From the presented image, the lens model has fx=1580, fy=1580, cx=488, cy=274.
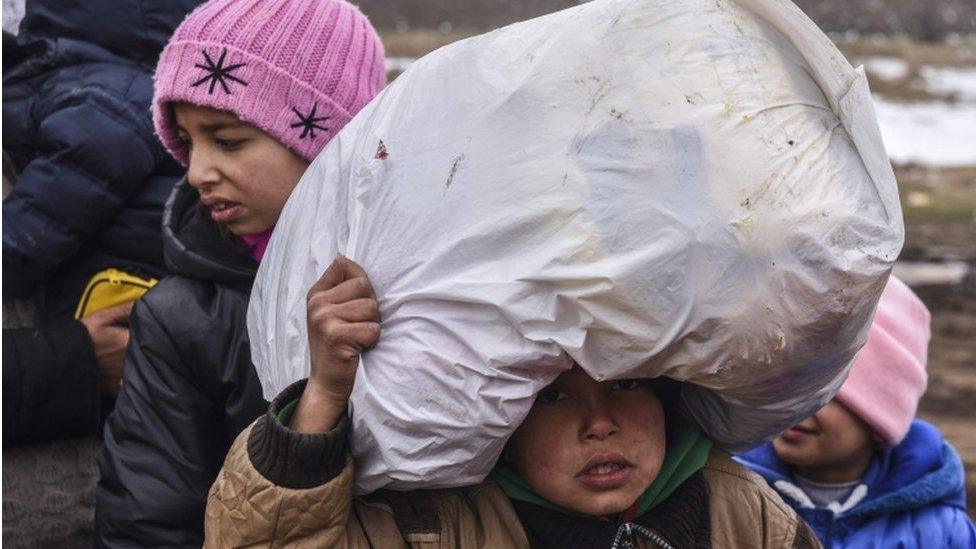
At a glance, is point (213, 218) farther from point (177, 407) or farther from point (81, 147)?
point (81, 147)

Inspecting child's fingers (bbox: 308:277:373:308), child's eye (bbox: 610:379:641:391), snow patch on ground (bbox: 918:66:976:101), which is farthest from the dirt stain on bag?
snow patch on ground (bbox: 918:66:976:101)

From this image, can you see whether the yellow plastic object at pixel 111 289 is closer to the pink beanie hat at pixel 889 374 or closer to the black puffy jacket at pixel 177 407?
the black puffy jacket at pixel 177 407

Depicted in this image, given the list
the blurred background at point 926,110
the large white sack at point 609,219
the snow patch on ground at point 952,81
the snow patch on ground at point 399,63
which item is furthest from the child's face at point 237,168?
the snow patch on ground at point 952,81

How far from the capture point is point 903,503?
12.1 feet

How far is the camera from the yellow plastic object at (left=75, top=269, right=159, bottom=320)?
10.7ft

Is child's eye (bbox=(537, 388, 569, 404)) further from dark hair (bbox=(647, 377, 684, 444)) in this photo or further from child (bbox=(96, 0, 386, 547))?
child (bbox=(96, 0, 386, 547))

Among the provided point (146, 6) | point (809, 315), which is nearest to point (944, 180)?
point (146, 6)

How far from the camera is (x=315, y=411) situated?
2172 mm

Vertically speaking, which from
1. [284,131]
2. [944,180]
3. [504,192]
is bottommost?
[944,180]

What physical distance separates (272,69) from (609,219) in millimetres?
1061

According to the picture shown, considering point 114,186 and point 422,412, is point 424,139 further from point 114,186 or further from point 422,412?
point 114,186

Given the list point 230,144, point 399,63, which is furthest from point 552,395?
point 399,63

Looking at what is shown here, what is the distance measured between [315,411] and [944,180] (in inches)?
399

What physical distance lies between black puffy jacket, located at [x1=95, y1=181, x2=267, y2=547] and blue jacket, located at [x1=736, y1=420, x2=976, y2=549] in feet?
4.70
